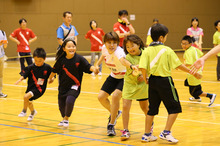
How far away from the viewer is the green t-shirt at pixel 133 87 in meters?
5.74

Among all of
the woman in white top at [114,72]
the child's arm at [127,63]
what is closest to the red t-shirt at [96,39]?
the woman in white top at [114,72]

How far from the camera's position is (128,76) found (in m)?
5.81

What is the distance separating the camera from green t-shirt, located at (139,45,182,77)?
5.35m

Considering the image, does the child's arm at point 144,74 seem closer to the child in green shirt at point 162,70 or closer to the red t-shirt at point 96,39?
the child in green shirt at point 162,70

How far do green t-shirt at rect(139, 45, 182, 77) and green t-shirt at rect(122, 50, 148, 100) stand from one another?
40cm

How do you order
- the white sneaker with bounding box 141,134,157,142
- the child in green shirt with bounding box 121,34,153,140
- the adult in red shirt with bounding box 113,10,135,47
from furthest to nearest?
1. the adult in red shirt with bounding box 113,10,135,47
2. the child in green shirt with bounding box 121,34,153,140
3. the white sneaker with bounding box 141,134,157,142

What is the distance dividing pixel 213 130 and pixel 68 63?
7.90 ft

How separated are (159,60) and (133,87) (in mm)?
616

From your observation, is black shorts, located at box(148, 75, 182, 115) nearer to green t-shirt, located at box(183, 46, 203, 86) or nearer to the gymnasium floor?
the gymnasium floor

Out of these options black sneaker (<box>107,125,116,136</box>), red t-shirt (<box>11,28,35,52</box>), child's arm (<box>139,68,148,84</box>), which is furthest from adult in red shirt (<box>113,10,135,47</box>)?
child's arm (<box>139,68,148,84</box>)

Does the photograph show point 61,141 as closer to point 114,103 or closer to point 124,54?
point 114,103

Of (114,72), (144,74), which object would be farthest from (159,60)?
(114,72)

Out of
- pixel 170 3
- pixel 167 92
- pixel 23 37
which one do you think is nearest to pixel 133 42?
pixel 167 92

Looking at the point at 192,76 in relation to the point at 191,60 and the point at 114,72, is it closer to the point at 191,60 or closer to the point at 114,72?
the point at 191,60
